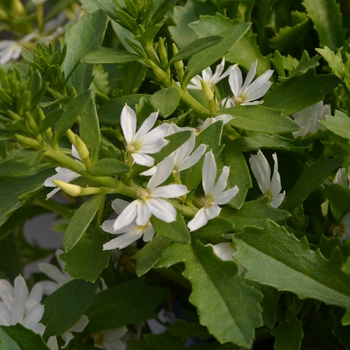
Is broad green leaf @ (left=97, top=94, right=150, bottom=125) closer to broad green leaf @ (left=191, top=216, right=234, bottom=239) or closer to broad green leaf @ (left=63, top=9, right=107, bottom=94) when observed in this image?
broad green leaf @ (left=63, top=9, right=107, bottom=94)

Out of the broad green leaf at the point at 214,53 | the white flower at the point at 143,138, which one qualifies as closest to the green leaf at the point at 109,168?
the white flower at the point at 143,138

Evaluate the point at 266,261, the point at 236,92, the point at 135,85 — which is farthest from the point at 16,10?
the point at 266,261

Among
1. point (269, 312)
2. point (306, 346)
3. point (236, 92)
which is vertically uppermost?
point (236, 92)

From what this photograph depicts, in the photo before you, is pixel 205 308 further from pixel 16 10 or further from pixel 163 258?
pixel 16 10

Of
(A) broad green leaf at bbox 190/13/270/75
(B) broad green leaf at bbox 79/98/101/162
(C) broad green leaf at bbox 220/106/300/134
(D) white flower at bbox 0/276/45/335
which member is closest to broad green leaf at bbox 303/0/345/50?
(A) broad green leaf at bbox 190/13/270/75

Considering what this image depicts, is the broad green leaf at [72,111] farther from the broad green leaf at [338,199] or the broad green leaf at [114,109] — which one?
the broad green leaf at [338,199]
